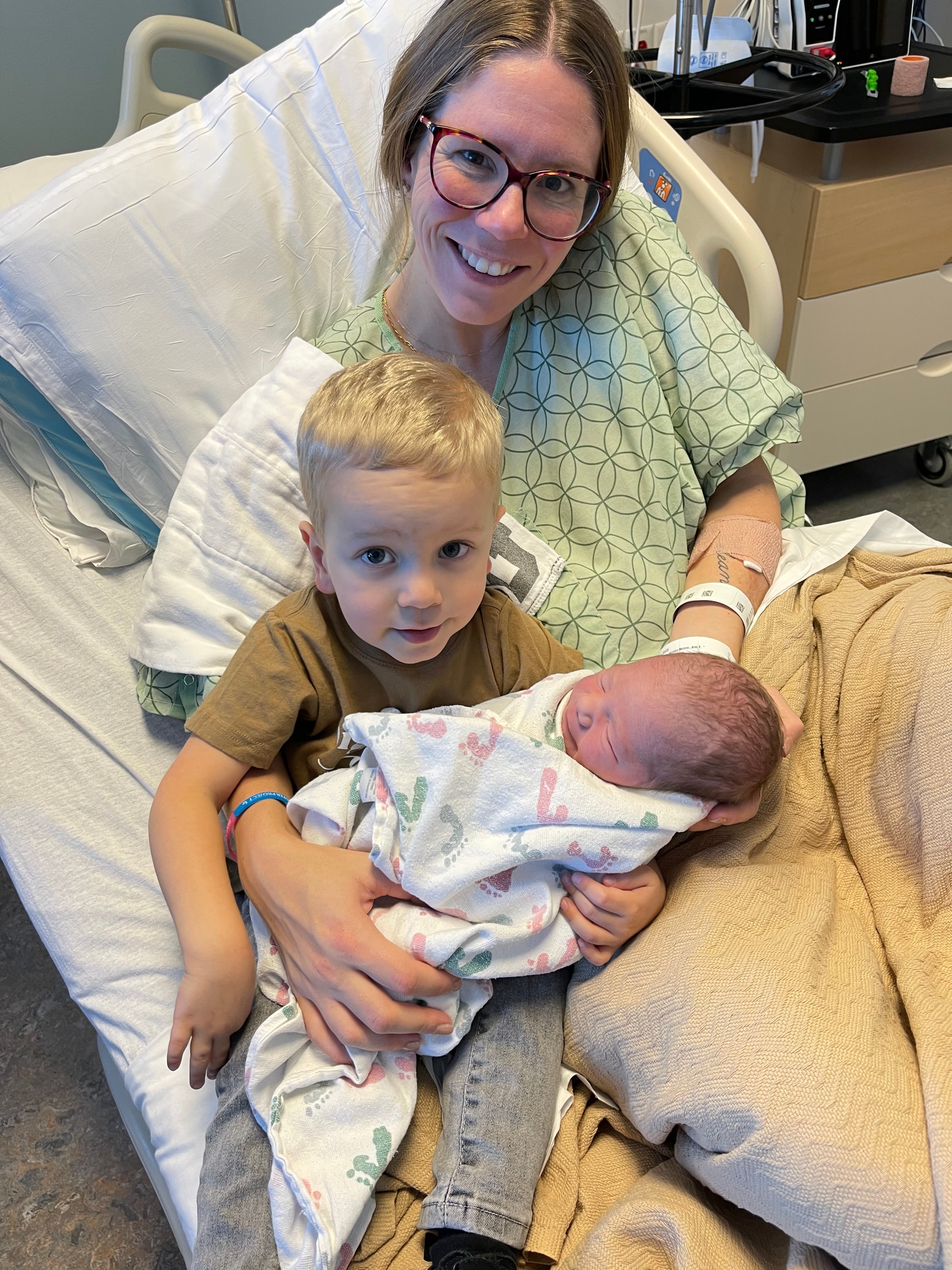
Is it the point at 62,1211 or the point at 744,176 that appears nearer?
the point at 62,1211

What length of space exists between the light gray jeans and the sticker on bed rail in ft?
4.44

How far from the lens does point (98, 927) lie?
1.19 meters

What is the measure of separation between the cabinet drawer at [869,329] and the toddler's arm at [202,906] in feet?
6.03

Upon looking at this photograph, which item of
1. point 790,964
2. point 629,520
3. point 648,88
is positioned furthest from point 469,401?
point 648,88

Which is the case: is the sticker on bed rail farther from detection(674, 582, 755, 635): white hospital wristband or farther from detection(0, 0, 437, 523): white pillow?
detection(674, 582, 755, 635): white hospital wristband

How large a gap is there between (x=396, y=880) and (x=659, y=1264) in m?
0.42

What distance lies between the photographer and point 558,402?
134 centimetres

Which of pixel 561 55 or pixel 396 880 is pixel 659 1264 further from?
pixel 561 55

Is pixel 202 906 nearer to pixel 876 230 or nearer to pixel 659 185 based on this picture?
pixel 659 185

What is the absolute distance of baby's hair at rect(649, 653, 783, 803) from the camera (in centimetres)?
95

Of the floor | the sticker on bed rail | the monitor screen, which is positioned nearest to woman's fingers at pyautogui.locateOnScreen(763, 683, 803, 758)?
the sticker on bed rail

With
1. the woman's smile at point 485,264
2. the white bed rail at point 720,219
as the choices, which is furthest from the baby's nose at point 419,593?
the white bed rail at point 720,219

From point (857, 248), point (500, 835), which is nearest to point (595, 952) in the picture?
point (500, 835)

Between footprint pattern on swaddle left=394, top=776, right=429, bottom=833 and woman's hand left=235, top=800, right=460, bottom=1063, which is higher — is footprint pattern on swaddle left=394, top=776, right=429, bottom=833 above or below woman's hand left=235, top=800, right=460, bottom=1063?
above
